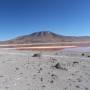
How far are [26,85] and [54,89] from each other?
5.26ft

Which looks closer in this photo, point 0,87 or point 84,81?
point 0,87

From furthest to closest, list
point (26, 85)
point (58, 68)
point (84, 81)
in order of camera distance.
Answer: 1. point (58, 68)
2. point (84, 81)
3. point (26, 85)

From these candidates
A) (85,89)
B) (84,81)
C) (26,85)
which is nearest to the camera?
(85,89)

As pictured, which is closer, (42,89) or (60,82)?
(42,89)

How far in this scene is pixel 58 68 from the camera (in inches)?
530

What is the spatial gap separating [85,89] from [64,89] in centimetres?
102

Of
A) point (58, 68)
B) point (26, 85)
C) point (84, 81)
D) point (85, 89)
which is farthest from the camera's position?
point (58, 68)

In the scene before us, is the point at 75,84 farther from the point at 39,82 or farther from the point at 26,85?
the point at 26,85

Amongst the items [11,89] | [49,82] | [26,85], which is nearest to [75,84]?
[49,82]

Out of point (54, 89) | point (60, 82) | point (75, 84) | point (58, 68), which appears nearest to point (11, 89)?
point (54, 89)

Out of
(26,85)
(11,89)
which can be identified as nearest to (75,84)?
(26,85)

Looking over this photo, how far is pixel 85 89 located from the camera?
26.5 ft

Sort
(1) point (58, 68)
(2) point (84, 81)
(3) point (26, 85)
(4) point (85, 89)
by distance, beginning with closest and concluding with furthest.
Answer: (4) point (85, 89), (3) point (26, 85), (2) point (84, 81), (1) point (58, 68)

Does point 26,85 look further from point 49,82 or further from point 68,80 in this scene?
point 68,80
